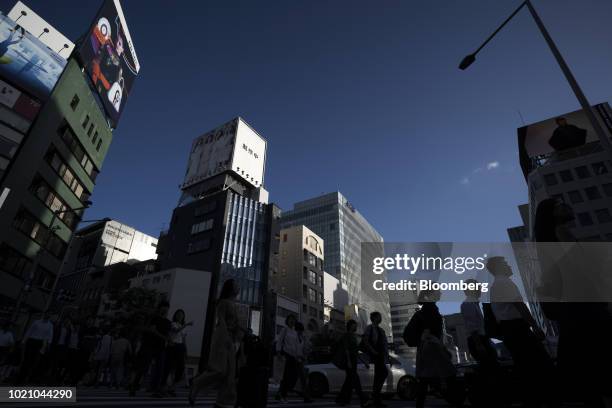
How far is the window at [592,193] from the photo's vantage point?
143 ft

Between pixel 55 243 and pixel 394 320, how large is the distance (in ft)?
394

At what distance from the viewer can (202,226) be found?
54062 mm

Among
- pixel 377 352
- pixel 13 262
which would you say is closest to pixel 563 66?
pixel 377 352

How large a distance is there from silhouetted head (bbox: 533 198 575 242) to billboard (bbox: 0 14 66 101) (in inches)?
1491

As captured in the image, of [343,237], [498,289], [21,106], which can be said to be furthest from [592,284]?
[343,237]

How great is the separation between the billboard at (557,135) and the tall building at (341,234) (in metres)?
46.5

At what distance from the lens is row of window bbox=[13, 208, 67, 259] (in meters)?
27.3

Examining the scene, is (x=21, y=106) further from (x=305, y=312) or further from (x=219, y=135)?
(x=305, y=312)

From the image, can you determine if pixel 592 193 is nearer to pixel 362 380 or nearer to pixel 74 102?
pixel 362 380

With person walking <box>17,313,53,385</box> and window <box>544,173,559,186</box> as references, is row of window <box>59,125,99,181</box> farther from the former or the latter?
window <box>544,173,559,186</box>

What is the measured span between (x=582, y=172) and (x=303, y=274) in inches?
1758

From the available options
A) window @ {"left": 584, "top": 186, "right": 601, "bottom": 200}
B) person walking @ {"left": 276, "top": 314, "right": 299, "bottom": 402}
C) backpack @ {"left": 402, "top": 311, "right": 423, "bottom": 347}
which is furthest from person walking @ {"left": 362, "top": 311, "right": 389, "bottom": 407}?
window @ {"left": 584, "top": 186, "right": 601, "bottom": 200}

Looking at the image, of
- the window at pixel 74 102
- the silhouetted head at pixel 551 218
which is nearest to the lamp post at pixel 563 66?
the silhouetted head at pixel 551 218

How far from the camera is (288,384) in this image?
266 inches
